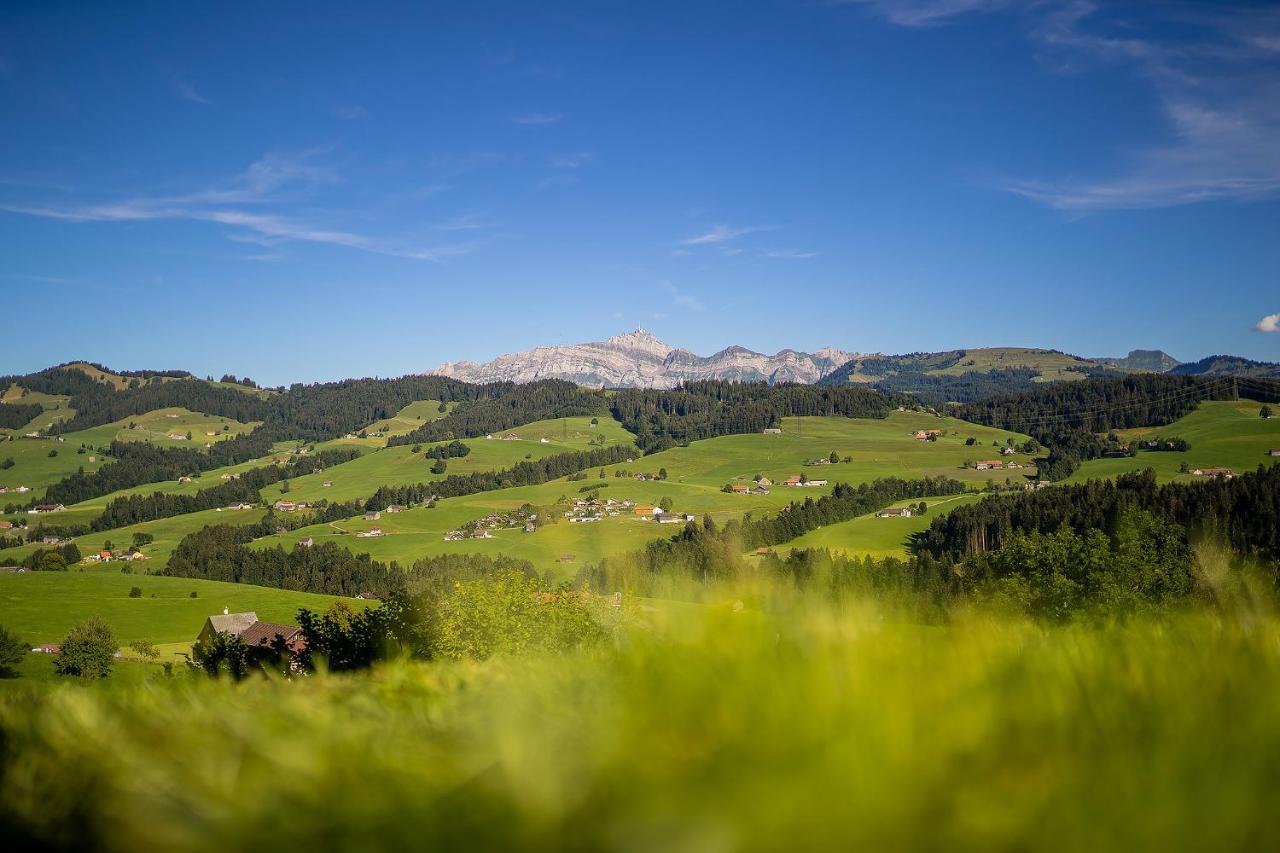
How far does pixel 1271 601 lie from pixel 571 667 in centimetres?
314

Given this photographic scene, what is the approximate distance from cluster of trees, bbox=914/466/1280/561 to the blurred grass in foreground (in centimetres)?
8058

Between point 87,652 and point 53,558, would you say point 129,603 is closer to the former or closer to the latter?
point 87,652

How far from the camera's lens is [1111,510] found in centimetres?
10269

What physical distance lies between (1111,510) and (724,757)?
120 m

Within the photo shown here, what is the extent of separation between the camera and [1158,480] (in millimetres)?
142500

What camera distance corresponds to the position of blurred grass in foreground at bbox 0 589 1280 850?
1204 millimetres

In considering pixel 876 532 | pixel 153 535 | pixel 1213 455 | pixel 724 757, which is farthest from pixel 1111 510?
pixel 153 535

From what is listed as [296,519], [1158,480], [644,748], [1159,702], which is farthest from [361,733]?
[296,519]

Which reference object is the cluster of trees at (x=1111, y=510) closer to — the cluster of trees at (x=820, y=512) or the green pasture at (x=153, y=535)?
the cluster of trees at (x=820, y=512)

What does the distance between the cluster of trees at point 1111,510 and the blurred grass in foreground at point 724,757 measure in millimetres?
80575

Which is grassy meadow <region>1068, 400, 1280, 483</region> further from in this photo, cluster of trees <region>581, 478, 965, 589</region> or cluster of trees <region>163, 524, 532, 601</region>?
cluster of trees <region>163, 524, 532, 601</region>

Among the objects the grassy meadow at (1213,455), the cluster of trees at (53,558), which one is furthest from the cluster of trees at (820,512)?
the cluster of trees at (53,558)

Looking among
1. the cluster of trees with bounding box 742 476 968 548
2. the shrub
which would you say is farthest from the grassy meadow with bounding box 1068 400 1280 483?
the shrub

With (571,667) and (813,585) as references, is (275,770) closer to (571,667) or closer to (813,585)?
(571,667)
